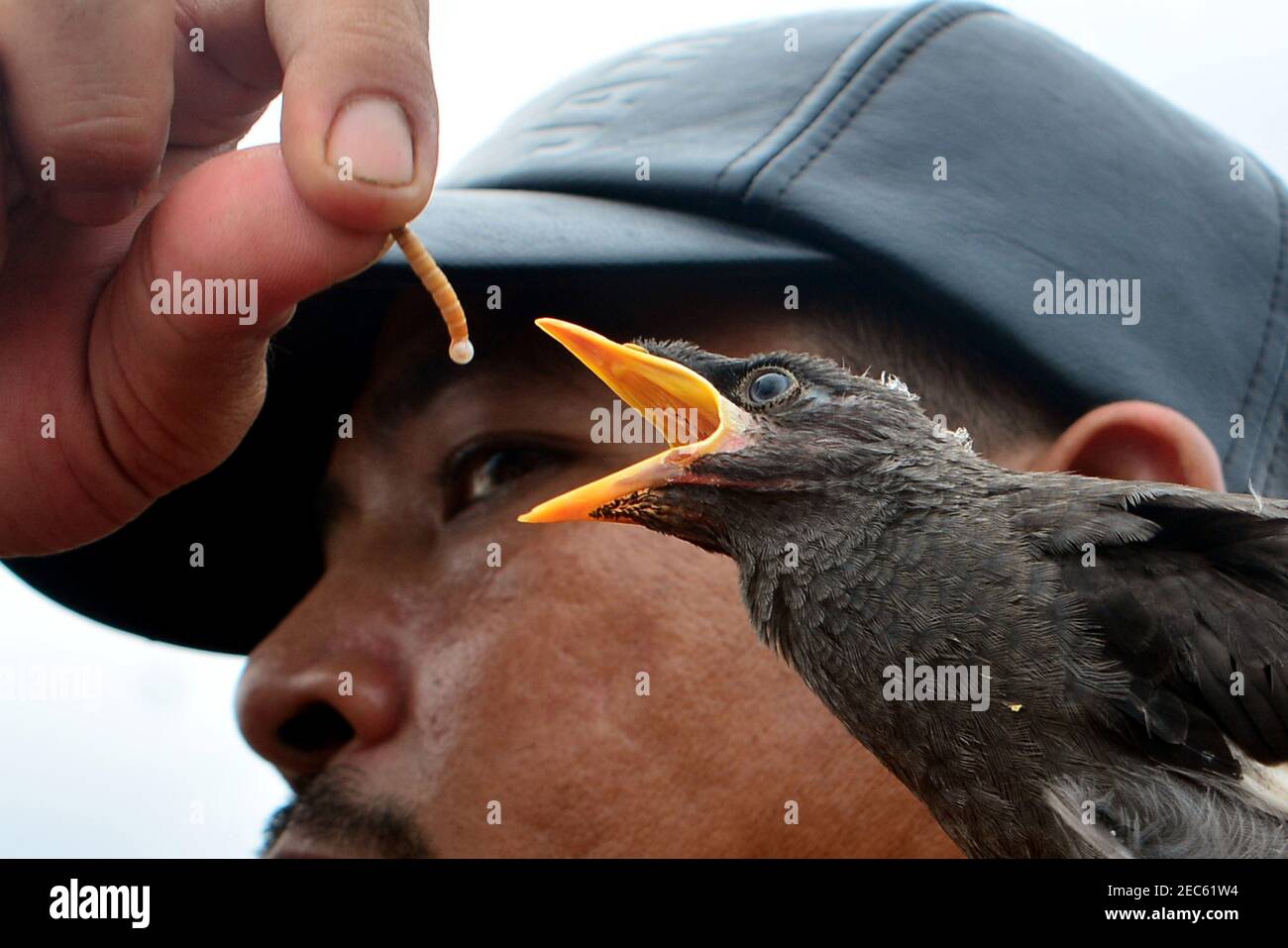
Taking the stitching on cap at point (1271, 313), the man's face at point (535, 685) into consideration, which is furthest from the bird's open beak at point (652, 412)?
the stitching on cap at point (1271, 313)

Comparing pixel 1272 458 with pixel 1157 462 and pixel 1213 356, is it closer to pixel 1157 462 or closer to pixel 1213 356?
pixel 1213 356

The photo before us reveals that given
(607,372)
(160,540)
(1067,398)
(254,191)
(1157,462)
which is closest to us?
(254,191)

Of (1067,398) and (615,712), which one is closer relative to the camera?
(615,712)

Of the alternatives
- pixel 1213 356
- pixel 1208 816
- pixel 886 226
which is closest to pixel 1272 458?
pixel 1213 356

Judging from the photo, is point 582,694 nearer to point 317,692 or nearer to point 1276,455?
point 317,692

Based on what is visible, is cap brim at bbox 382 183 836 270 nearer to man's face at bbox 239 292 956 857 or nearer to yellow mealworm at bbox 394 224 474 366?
man's face at bbox 239 292 956 857

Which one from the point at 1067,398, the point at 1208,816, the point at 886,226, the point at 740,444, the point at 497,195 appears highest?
the point at 497,195

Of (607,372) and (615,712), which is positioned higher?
(607,372)
